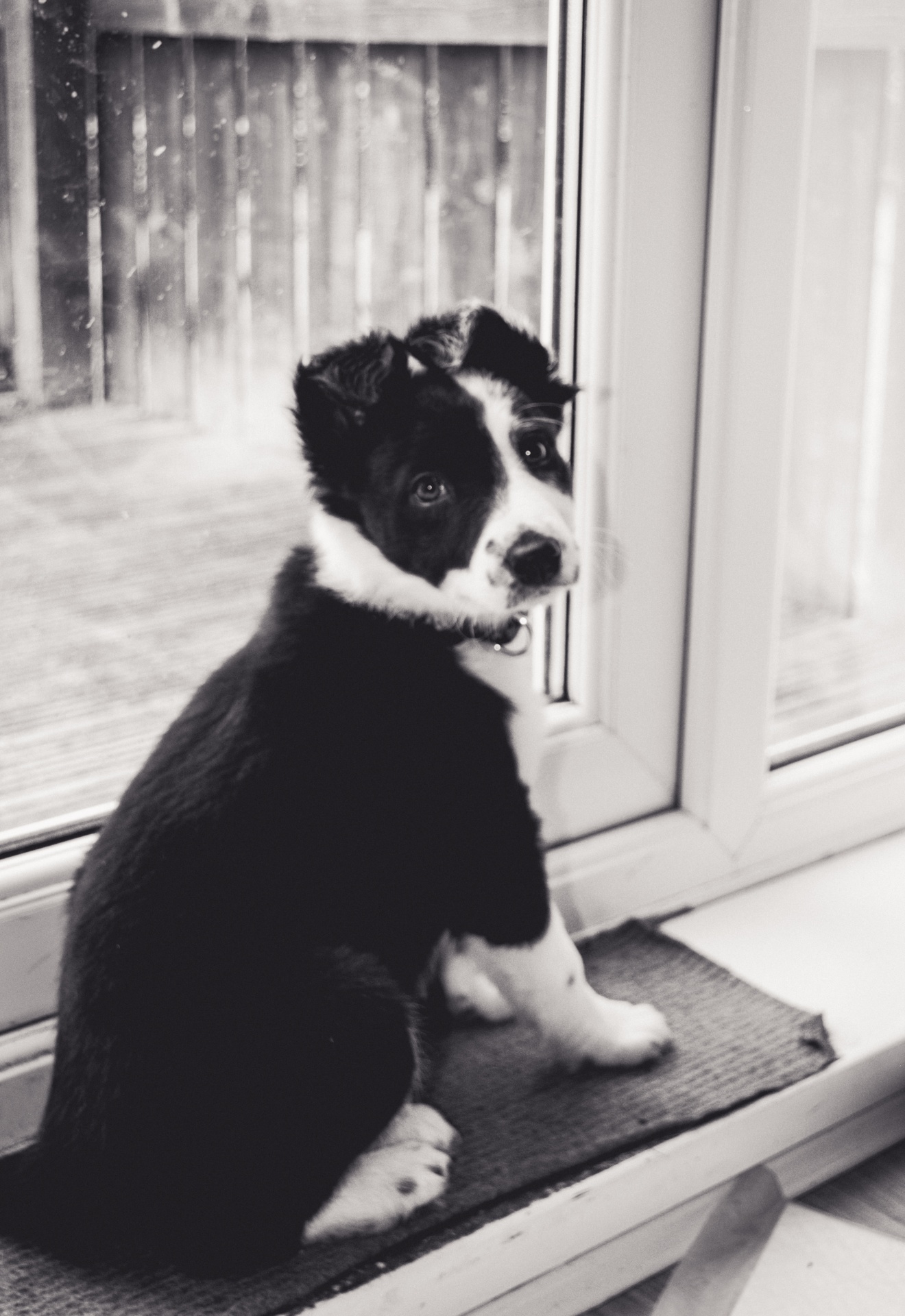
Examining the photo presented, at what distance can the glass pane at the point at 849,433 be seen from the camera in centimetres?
160

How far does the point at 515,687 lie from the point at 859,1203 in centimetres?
58

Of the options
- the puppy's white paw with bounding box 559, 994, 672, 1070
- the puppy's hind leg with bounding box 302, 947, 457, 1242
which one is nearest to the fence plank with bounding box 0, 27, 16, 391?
the puppy's hind leg with bounding box 302, 947, 457, 1242

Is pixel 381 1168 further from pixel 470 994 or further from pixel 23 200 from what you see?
pixel 23 200

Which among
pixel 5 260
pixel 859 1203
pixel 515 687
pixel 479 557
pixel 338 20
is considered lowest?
pixel 859 1203

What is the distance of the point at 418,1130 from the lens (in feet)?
3.59

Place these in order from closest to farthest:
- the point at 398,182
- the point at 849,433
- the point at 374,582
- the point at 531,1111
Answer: the point at 374,582 → the point at 531,1111 → the point at 398,182 → the point at 849,433

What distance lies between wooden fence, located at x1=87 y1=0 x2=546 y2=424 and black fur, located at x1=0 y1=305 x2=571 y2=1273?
260 millimetres

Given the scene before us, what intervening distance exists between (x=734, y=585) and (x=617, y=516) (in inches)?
6.1

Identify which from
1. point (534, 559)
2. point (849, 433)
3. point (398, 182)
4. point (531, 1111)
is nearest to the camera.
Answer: point (534, 559)

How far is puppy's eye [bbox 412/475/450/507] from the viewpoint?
992 millimetres

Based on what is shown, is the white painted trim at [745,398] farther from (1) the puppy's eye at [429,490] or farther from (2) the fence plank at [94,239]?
(2) the fence plank at [94,239]

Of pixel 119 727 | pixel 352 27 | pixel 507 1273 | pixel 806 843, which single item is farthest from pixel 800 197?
pixel 507 1273

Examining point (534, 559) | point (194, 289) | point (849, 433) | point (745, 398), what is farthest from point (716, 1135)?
point (849, 433)

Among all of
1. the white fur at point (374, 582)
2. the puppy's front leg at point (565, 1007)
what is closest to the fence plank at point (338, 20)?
the white fur at point (374, 582)
